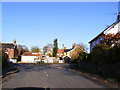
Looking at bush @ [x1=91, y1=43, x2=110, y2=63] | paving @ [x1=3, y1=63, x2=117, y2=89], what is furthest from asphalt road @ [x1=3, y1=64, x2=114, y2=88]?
bush @ [x1=91, y1=43, x2=110, y2=63]

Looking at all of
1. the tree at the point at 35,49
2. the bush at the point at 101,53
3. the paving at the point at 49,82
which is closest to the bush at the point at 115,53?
the bush at the point at 101,53

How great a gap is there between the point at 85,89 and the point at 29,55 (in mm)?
88522

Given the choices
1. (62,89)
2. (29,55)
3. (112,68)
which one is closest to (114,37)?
(112,68)

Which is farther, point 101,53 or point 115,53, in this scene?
point 101,53

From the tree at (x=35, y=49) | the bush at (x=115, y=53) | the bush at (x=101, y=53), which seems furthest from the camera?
the tree at (x=35, y=49)

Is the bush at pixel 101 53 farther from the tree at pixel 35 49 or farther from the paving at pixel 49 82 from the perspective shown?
the tree at pixel 35 49

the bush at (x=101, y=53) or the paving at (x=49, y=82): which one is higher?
the bush at (x=101, y=53)

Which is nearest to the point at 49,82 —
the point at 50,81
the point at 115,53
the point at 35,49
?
the point at 50,81

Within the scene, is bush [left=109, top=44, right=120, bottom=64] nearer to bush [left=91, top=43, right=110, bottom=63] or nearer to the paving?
bush [left=91, top=43, right=110, bottom=63]

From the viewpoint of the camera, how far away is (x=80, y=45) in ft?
293

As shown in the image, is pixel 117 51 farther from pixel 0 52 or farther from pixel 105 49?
pixel 0 52

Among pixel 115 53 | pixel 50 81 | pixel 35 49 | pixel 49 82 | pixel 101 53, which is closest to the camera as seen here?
pixel 49 82

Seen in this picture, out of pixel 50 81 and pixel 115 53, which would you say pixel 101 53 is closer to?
pixel 115 53

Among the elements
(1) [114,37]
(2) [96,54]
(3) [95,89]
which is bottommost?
(3) [95,89]
